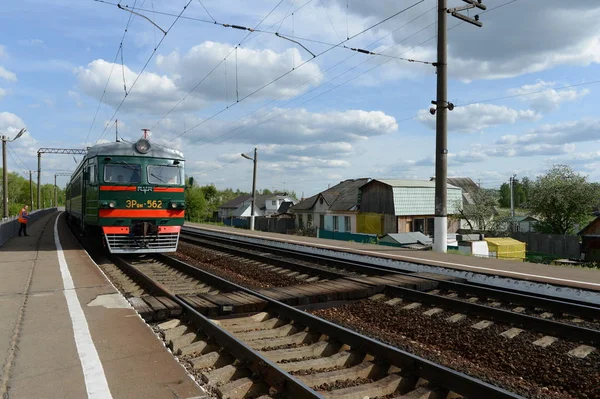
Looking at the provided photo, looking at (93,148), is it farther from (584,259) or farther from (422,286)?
(584,259)

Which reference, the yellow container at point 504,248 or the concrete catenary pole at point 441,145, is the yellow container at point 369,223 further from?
the concrete catenary pole at point 441,145

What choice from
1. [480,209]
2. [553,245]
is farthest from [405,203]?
[553,245]

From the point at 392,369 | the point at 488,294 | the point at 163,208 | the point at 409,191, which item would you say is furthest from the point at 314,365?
the point at 409,191

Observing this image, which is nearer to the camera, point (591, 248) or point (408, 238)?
point (591, 248)

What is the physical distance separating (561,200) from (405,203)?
45.2ft

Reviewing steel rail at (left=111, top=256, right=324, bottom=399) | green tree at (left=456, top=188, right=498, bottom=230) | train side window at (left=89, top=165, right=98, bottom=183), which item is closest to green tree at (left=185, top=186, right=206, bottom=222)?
green tree at (left=456, top=188, right=498, bottom=230)

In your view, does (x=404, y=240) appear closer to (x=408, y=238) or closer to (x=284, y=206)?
(x=408, y=238)

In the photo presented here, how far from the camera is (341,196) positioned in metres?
49.9

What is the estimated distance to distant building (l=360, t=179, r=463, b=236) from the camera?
40.2 m

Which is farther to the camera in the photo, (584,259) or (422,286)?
(584,259)

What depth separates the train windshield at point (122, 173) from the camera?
1291 cm

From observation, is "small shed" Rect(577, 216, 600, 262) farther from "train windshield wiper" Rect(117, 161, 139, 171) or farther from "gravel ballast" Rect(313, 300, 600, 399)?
→ "train windshield wiper" Rect(117, 161, 139, 171)

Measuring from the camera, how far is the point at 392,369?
14.8ft

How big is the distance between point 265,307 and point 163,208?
726cm
